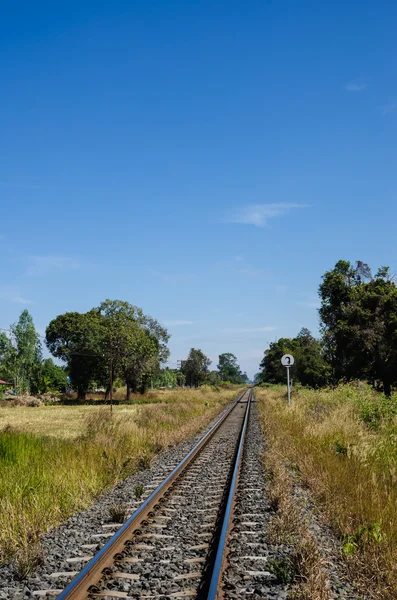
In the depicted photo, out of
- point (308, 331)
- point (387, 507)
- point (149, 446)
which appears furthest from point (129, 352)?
point (308, 331)

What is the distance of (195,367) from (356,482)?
10403 cm

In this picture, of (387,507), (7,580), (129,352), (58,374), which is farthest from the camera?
(58,374)

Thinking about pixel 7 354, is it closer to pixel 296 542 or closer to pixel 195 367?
pixel 195 367

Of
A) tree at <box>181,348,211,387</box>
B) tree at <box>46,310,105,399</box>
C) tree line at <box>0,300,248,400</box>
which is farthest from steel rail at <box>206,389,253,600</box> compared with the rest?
tree at <box>181,348,211,387</box>

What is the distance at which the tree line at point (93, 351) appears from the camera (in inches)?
2186

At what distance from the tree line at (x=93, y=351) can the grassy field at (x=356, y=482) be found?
36.2 metres

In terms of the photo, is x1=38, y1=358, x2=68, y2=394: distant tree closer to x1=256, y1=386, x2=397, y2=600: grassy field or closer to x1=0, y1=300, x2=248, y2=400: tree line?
x1=0, y1=300, x2=248, y2=400: tree line

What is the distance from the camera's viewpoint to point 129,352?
181 ft

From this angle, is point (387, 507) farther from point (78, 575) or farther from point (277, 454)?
point (277, 454)

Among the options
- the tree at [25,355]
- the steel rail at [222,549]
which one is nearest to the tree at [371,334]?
the steel rail at [222,549]

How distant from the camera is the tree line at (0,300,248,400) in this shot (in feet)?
182

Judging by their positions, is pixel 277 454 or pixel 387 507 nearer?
pixel 387 507

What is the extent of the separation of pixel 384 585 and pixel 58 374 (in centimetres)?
9872

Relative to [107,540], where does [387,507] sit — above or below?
above
